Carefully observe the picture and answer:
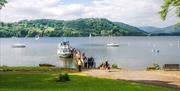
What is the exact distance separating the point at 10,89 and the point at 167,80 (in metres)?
15.4

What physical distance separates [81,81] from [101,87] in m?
4.43

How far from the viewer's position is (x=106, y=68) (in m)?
47.9

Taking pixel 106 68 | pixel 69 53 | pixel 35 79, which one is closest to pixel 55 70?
pixel 106 68

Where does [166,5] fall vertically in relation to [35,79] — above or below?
above

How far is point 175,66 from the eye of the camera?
173ft

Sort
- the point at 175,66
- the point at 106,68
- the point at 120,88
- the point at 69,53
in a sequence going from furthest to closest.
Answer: the point at 69,53 → the point at 175,66 → the point at 106,68 → the point at 120,88

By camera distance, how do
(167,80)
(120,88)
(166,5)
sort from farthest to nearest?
(166,5) → (167,80) → (120,88)

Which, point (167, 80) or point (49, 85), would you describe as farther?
point (167, 80)

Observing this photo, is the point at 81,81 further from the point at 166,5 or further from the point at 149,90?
the point at 166,5

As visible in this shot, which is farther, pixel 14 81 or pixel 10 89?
pixel 14 81

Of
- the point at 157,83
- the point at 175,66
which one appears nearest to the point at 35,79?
the point at 157,83

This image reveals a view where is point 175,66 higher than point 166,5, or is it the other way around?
point 166,5

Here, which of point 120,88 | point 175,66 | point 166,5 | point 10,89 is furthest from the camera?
point 175,66

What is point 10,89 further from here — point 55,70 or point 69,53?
point 69,53
